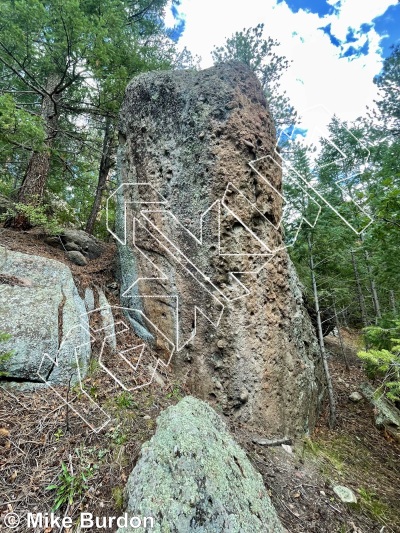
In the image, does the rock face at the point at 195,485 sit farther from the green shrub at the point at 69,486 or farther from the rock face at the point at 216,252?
the rock face at the point at 216,252

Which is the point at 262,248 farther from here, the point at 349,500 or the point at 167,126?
the point at 349,500

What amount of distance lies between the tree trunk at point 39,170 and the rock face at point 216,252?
274 centimetres

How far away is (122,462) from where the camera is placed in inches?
100

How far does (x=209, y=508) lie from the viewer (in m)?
2.11

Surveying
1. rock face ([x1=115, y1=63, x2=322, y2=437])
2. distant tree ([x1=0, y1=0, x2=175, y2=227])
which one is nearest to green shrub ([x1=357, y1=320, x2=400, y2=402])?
rock face ([x1=115, y1=63, x2=322, y2=437])

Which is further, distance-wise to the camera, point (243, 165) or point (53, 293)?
point (243, 165)

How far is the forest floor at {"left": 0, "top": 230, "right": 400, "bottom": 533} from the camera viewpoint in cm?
228

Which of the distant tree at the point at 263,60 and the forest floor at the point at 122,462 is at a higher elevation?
the distant tree at the point at 263,60

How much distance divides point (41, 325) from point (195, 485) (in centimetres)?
245

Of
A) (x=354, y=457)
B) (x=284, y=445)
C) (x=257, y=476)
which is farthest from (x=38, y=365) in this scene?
(x=354, y=457)

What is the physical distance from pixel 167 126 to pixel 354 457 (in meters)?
6.13

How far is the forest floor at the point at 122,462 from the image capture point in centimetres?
228

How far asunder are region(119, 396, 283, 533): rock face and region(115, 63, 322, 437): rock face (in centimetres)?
137

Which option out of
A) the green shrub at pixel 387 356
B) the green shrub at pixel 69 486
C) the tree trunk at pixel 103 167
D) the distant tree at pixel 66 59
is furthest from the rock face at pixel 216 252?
the tree trunk at pixel 103 167
